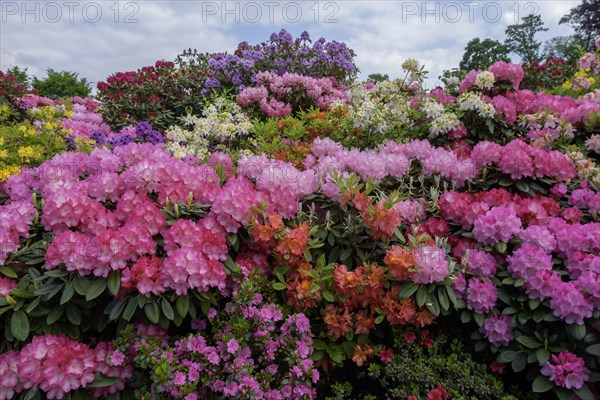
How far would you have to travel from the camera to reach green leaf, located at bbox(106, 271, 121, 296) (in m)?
1.88

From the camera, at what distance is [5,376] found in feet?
6.06

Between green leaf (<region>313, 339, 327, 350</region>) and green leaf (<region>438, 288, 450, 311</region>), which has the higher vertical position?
green leaf (<region>438, 288, 450, 311</region>)

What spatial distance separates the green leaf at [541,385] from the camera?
2.02 m

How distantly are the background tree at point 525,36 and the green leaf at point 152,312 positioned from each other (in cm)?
3170

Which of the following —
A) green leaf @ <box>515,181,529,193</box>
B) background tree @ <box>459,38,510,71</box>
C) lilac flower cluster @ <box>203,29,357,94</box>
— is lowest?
green leaf @ <box>515,181,529,193</box>

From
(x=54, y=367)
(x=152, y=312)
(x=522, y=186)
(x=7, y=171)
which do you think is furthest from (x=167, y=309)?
(x=522, y=186)

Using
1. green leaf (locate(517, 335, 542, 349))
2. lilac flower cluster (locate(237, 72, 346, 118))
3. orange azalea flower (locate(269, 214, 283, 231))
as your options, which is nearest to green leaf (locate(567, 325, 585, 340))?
green leaf (locate(517, 335, 542, 349))

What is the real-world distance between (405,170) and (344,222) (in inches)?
27.4

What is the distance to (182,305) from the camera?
1.93 m

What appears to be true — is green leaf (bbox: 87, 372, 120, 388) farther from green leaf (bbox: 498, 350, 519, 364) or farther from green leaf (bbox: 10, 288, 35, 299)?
green leaf (bbox: 498, 350, 519, 364)

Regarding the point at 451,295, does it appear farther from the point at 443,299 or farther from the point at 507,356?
the point at 507,356

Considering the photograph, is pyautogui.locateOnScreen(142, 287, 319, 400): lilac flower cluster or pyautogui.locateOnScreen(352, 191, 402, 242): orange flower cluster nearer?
pyautogui.locateOnScreen(142, 287, 319, 400): lilac flower cluster

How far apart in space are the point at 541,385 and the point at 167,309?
67.7 inches

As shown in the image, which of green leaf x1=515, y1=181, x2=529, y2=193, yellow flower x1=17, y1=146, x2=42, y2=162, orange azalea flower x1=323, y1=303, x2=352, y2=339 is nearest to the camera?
orange azalea flower x1=323, y1=303, x2=352, y2=339
